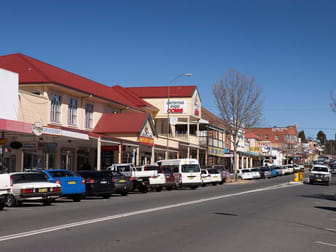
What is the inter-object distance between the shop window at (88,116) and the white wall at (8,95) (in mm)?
10191

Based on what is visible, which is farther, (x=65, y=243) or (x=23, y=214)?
(x=23, y=214)

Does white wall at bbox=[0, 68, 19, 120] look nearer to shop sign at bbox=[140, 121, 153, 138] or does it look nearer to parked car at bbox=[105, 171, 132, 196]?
parked car at bbox=[105, 171, 132, 196]

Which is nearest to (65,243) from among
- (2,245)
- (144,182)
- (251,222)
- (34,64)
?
(2,245)

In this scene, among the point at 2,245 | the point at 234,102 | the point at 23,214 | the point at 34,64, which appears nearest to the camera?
the point at 2,245

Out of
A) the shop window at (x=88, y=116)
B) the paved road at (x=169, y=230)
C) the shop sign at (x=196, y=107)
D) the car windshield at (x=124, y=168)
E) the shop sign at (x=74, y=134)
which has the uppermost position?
the shop sign at (x=196, y=107)

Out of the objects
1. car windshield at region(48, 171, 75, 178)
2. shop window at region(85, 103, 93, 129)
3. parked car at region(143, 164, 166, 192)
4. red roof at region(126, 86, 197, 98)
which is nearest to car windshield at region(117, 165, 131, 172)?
parked car at region(143, 164, 166, 192)

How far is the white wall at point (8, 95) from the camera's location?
27.2m

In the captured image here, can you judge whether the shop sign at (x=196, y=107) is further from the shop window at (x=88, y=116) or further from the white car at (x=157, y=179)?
the white car at (x=157, y=179)

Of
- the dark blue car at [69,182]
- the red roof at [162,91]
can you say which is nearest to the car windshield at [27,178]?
the dark blue car at [69,182]

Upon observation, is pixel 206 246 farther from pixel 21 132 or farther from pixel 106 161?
pixel 106 161

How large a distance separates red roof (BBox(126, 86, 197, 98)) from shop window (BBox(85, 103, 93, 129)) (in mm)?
15782

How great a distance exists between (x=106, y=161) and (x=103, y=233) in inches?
1197

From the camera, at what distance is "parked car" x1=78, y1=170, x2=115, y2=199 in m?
24.2

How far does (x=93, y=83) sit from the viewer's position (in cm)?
4344
